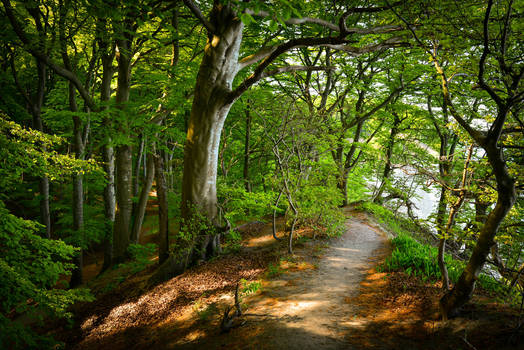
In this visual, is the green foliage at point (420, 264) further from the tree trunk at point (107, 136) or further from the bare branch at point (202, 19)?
the tree trunk at point (107, 136)

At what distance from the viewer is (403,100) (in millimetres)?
13516

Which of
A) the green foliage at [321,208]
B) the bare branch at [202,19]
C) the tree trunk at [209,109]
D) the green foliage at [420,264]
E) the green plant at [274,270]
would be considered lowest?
the green plant at [274,270]

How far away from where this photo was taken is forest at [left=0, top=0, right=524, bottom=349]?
3102mm

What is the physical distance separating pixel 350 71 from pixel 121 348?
11894 millimetres

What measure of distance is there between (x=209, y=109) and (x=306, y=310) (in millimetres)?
4728

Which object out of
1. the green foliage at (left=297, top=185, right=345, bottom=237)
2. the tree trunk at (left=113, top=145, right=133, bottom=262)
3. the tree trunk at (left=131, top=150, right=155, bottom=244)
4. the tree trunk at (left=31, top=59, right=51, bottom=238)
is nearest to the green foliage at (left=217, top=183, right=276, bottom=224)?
the green foliage at (left=297, top=185, right=345, bottom=237)

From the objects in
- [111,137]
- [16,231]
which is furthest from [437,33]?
[111,137]

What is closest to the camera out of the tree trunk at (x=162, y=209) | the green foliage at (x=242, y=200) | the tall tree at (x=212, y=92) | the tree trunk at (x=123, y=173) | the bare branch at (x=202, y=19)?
the bare branch at (x=202, y=19)

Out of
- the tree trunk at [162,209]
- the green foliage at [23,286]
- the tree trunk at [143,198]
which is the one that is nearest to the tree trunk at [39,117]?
the tree trunk at [143,198]

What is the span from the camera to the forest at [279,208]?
310 centimetres

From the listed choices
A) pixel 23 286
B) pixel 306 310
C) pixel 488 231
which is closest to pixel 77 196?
pixel 23 286

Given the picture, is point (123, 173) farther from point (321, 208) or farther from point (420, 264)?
point (420, 264)

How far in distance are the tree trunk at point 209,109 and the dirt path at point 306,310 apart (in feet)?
8.97

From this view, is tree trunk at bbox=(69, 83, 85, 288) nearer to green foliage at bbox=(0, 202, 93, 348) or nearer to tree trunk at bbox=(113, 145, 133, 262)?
tree trunk at bbox=(113, 145, 133, 262)
